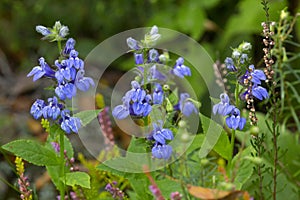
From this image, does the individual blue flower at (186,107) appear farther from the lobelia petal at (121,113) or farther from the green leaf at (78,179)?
the green leaf at (78,179)

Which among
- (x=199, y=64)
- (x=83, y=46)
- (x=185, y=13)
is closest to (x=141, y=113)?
(x=199, y=64)

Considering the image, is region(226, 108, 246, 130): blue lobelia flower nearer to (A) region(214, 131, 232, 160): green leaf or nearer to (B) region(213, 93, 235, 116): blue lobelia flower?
(B) region(213, 93, 235, 116): blue lobelia flower

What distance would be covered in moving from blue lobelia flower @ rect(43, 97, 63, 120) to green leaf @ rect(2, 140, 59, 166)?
0.40 ft

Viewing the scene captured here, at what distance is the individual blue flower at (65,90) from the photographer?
4.83ft

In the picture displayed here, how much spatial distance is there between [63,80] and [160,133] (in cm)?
27

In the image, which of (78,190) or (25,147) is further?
(78,190)

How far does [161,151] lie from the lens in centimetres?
147

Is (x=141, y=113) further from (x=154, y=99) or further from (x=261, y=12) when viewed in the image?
(x=261, y=12)

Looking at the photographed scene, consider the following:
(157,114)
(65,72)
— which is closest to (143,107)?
(157,114)

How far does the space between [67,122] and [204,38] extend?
81.7 inches

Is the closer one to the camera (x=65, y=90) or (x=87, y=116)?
(x=65, y=90)

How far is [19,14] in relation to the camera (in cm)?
339

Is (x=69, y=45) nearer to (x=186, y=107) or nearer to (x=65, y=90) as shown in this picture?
(x=65, y=90)

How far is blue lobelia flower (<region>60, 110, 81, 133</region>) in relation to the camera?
58.3 inches
